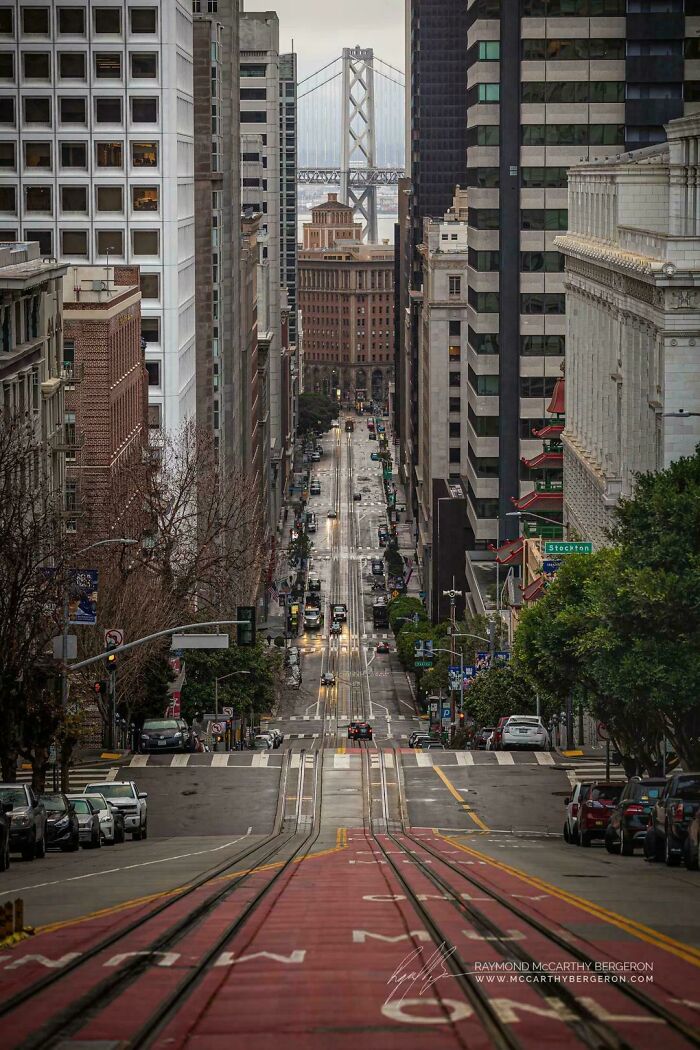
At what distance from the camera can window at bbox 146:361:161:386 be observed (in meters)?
121

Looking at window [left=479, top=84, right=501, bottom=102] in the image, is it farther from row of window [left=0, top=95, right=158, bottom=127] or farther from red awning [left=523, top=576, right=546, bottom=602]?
red awning [left=523, top=576, right=546, bottom=602]

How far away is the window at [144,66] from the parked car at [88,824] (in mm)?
74837

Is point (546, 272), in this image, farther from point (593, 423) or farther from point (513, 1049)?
point (513, 1049)

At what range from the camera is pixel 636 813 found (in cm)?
4384

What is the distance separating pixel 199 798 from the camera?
69.7 metres

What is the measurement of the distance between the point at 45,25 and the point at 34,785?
68.8 m

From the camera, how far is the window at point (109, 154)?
380 ft

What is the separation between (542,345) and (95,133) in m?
47.8

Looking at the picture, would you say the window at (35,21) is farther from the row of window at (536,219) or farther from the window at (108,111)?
the row of window at (536,219)

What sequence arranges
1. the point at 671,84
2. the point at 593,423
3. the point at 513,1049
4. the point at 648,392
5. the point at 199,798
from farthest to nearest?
the point at 671,84 < the point at 593,423 < the point at 648,392 < the point at 199,798 < the point at 513,1049

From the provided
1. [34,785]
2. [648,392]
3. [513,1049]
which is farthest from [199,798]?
[513,1049]

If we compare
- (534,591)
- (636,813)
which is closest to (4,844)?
(636,813)

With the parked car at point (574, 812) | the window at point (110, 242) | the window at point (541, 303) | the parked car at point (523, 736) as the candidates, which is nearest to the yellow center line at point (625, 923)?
the parked car at point (574, 812)

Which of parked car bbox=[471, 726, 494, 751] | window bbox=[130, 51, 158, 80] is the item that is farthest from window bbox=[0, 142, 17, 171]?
parked car bbox=[471, 726, 494, 751]
